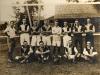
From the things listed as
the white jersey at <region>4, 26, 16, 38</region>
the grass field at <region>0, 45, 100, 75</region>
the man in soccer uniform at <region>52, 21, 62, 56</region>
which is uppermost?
the white jersey at <region>4, 26, 16, 38</region>

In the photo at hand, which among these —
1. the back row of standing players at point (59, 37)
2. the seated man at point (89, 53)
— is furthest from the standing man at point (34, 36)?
the seated man at point (89, 53)

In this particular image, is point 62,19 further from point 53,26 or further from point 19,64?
point 19,64

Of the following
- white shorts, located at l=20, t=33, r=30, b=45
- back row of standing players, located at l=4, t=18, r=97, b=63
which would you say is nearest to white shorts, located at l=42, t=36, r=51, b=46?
back row of standing players, located at l=4, t=18, r=97, b=63

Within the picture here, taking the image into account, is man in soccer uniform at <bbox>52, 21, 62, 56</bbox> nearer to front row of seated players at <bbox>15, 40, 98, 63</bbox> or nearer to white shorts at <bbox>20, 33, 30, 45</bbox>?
front row of seated players at <bbox>15, 40, 98, 63</bbox>

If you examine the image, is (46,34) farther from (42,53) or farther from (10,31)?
(10,31)

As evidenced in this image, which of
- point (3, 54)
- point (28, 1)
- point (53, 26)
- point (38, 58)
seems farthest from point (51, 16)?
point (3, 54)

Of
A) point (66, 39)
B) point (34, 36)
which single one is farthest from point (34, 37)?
point (66, 39)

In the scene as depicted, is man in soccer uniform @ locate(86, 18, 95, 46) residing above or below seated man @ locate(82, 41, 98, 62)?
above
